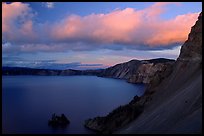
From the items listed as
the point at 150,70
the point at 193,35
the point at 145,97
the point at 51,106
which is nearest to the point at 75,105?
the point at 51,106

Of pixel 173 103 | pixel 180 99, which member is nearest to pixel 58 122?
pixel 173 103

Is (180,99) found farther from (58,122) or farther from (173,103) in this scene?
(58,122)

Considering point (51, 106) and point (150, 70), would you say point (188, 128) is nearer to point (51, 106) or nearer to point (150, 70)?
point (51, 106)

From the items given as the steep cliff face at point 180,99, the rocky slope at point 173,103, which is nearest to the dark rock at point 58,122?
the rocky slope at point 173,103

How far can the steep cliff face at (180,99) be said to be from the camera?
79.1ft

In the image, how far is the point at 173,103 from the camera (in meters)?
32.0

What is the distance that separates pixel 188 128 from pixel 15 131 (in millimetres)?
40291

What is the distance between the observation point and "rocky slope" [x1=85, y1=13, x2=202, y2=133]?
25.4 metres

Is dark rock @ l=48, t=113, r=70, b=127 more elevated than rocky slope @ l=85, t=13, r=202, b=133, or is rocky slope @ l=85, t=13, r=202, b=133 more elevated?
rocky slope @ l=85, t=13, r=202, b=133

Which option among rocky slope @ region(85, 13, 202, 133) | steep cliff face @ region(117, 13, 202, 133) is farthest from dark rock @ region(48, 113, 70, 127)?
steep cliff face @ region(117, 13, 202, 133)

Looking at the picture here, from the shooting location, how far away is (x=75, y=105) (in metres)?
84.4

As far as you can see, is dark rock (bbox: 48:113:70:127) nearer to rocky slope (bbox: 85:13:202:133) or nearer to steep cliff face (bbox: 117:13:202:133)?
rocky slope (bbox: 85:13:202:133)

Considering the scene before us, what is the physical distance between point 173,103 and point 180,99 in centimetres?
88

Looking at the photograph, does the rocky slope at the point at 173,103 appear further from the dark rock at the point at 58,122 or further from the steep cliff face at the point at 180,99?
the dark rock at the point at 58,122
